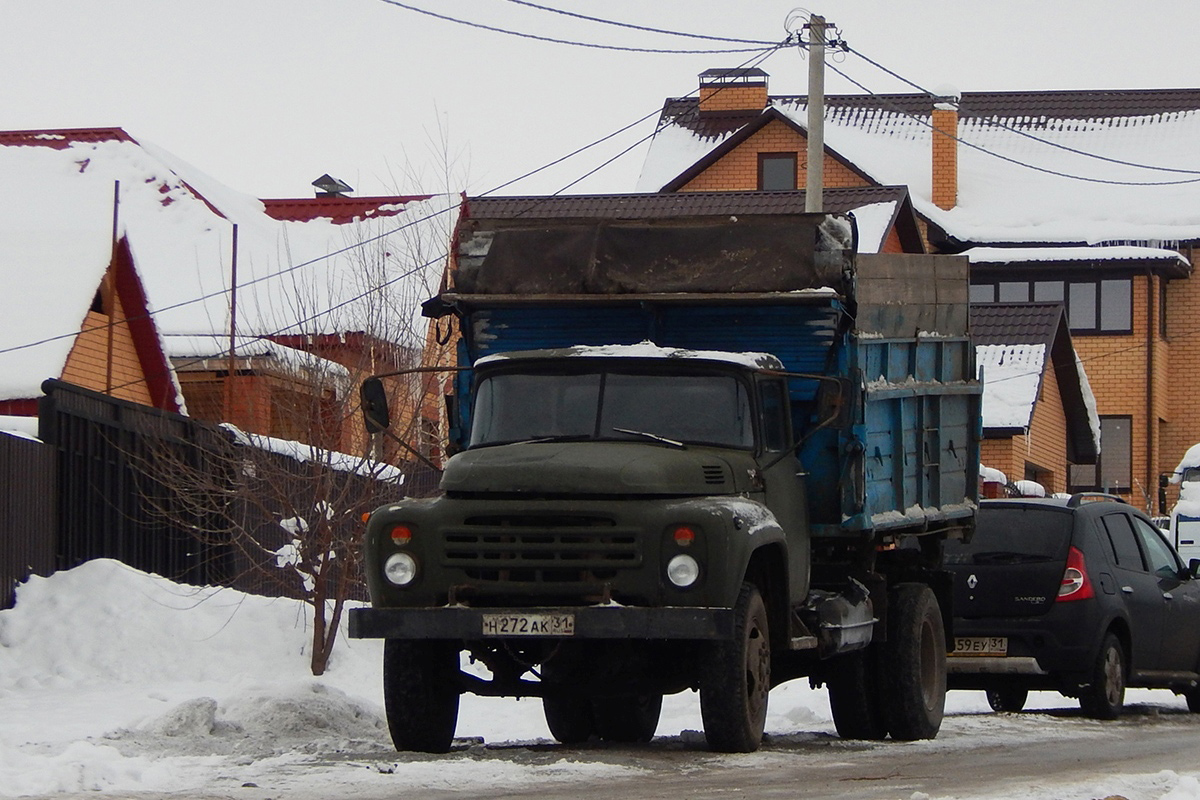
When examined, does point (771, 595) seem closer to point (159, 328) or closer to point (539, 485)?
point (539, 485)

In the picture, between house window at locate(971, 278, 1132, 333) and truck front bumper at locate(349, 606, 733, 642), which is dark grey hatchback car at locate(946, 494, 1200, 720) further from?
house window at locate(971, 278, 1132, 333)

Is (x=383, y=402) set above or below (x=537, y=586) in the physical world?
above

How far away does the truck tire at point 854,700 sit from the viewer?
12.3 metres

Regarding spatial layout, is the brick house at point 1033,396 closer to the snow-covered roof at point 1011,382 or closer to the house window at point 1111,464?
the snow-covered roof at point 1011,382

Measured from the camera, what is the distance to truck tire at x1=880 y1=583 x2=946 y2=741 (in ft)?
40.1

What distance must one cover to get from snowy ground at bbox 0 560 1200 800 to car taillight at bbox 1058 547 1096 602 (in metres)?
0.99

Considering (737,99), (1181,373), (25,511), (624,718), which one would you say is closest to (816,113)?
(25,511)

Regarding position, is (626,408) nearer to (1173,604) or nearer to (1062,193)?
(1173,604)

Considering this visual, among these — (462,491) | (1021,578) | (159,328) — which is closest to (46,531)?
(462,491)

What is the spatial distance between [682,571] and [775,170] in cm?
3525

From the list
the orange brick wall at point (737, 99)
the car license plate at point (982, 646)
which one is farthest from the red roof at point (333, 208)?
the car license plate at point (982, 646)

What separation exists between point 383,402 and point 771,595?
2355 mm

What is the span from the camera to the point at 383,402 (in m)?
A: 11.1

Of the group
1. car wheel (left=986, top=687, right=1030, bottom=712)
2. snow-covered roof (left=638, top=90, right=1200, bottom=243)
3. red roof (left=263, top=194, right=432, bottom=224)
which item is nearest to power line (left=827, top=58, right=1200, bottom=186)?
snow-covered roof (left=638, top=90, right=1200, bottom=243)
